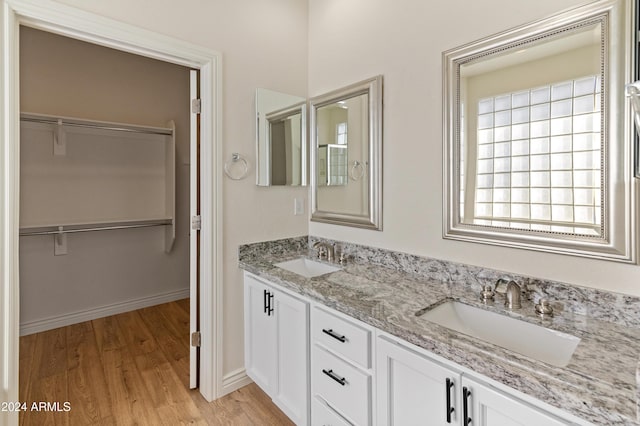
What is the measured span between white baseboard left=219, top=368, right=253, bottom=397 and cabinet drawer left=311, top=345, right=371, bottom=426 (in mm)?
823

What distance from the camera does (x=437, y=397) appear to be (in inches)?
41.8

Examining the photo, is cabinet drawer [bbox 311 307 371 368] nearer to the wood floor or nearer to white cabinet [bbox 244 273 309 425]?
white cabinet [bbox 244 273 309 425]

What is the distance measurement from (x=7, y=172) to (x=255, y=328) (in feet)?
4.80

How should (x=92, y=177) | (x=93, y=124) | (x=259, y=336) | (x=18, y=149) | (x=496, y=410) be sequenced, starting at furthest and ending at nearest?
(x=92, y=177) < (x=93, y=124) < (x=259, y=336) < (x=18, y=149) < (x=496, y=410)

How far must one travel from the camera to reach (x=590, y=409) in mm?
743

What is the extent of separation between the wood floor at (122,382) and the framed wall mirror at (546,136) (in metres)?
1.65

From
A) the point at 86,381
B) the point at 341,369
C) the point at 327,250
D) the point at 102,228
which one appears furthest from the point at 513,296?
the point at 102,228

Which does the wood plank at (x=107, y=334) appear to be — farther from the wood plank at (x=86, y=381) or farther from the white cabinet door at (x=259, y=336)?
the white cabinet door at (x=259, y=336)

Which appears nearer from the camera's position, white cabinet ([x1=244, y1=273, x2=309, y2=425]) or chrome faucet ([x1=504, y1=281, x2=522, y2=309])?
chrome faucet ([x1=504, y1=281, x2=522, y2=309])

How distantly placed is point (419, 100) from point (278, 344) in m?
1.54

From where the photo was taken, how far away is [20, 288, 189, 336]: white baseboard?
2.95m

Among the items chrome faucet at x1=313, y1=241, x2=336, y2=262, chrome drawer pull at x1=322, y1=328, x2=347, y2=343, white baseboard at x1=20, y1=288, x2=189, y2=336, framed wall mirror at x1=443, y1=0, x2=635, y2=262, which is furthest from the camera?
white baseboard at x1=20, y1=288, x2=189, y2=336

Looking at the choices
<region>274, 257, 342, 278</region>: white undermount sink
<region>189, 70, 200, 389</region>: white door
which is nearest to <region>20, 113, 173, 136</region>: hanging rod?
<region>189, 70, 200, 389</region>: white door

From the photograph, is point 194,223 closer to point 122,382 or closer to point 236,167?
point 236,167
